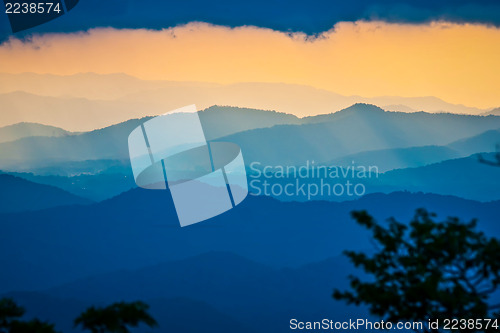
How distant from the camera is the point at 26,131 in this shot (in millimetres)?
6520

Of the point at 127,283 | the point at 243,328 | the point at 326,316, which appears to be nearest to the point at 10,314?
the point at 127,283

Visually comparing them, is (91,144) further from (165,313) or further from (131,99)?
(165,313)

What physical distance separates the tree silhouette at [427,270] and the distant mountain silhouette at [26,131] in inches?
182

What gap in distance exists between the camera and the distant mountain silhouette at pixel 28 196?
21.1ft

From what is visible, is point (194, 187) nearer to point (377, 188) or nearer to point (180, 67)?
point (180, 67)

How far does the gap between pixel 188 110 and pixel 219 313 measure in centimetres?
276

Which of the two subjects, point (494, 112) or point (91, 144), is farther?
point (494, 112)

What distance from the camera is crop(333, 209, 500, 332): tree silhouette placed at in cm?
340

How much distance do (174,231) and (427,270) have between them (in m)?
3.79


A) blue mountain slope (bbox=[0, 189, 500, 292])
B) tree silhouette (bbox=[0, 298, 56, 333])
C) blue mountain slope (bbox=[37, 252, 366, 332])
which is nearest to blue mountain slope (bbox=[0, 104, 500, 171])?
blue mountain slope (bbox=[0, 189, 500, 292])

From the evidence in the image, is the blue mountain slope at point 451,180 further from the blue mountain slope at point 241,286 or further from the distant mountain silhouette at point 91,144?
the distant mountain silhouette at point 91,144

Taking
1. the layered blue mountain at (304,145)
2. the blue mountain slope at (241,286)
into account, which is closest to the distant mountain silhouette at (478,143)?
the layered blue mountain at (304,145)

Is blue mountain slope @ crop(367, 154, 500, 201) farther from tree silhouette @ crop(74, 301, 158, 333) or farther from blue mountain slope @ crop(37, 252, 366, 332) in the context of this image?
tree silhouette @ crop(74, 301, 158, 333)

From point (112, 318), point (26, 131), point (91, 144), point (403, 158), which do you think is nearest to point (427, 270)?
point (112, 318)
